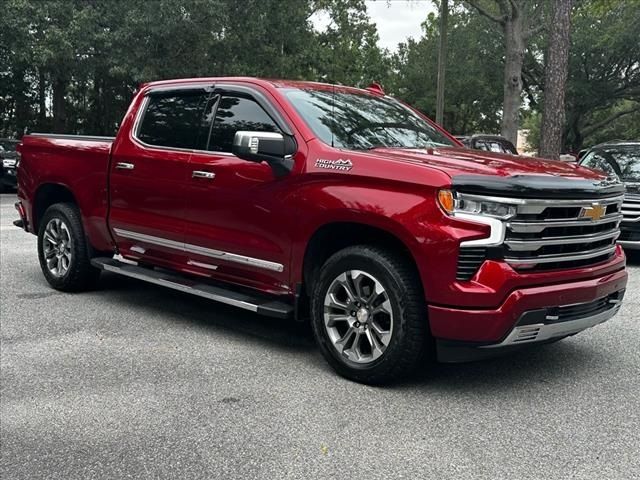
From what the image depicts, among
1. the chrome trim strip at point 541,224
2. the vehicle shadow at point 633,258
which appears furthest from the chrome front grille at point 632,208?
the chrome trim strip at point 541,224

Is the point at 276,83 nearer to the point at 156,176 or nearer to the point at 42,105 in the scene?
the point at 156,176

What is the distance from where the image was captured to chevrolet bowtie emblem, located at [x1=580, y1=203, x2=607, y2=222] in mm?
4117

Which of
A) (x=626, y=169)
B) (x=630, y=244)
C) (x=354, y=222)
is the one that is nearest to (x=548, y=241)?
(x=354, y=222)

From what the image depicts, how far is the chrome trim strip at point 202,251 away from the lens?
4.84 metres

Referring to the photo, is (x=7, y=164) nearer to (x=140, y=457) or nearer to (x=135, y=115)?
(x=135, y=115)

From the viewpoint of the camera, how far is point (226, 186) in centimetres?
502

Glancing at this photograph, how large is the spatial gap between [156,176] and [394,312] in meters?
2.58

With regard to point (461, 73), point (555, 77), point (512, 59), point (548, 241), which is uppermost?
point (461, 73)

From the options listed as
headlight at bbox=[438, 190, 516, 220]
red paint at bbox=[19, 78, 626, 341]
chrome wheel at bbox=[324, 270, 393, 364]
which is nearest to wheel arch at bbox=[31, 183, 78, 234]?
red paint at bbox=[19, 78, 626, 341]

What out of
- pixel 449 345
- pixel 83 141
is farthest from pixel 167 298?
pixel 449 345

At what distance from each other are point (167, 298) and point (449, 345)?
3.60 metres

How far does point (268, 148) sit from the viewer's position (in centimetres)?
453

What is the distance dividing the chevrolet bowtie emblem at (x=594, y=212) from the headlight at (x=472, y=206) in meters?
0.62

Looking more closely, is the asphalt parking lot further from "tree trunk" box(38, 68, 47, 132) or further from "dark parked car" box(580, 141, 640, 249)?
"tree trunk" box(38, 68, 47, 132)
